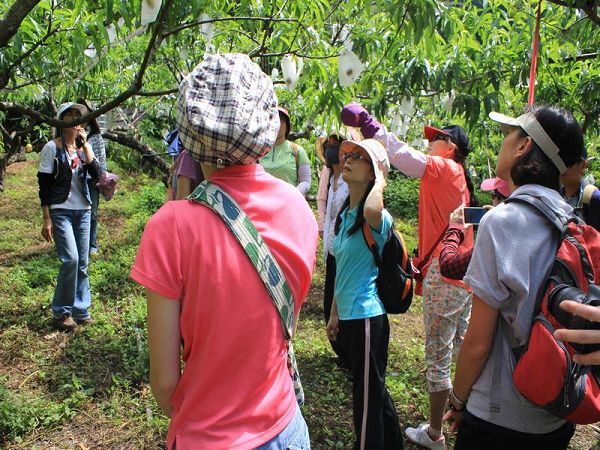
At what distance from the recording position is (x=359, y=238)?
8.49 feet

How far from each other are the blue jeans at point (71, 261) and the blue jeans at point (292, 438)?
3161 mm

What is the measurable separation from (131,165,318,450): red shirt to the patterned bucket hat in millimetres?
79

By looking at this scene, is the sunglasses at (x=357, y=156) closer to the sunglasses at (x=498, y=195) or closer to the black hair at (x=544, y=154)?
the sunglasses at (x=498, y=195)

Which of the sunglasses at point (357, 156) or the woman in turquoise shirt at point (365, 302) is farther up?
the sunglasses at point (357, 156)

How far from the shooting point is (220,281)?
122cm

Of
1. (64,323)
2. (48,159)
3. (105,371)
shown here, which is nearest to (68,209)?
(48,159)

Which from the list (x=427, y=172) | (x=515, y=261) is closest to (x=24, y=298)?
(x=427, y=172)

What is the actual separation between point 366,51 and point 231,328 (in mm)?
2804

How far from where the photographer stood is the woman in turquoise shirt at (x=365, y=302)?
2473 mm

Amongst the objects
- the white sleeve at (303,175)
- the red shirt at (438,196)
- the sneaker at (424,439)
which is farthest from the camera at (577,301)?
the white sleeve at (303,175)

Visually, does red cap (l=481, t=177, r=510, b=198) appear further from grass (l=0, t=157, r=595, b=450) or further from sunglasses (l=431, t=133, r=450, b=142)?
grass (l=0, t=157, r=595, b=450)

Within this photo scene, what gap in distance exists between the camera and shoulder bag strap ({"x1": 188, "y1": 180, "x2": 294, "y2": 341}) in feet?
4.11

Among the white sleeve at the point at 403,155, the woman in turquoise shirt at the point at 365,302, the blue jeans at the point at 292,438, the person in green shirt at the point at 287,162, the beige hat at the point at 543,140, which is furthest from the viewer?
the person in green shirt at the point at 287,162

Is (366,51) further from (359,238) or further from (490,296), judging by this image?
(490,296)
